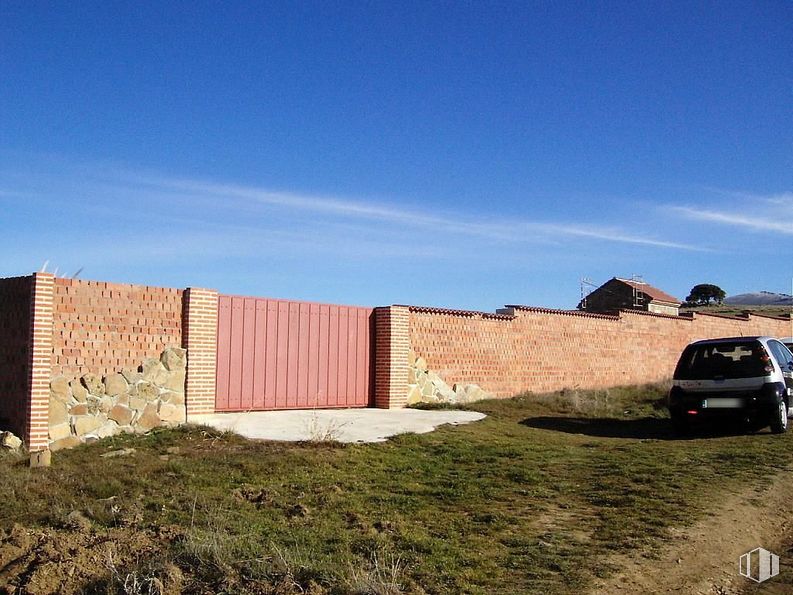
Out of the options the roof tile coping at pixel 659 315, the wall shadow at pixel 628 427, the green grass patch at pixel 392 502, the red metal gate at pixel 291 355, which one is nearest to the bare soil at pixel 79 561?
the green grass patch at pixel 392 502

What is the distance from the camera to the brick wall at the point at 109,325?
10.5 meters

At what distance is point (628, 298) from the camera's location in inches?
1625

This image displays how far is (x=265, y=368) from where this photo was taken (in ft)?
44.8

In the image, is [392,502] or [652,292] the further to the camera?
[652,292]

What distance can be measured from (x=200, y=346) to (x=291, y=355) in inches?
88.8

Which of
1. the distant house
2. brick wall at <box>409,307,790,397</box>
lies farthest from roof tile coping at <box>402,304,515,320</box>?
the distant house

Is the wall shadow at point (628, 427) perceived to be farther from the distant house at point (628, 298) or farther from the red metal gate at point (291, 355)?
the distant house at point (628, 298)

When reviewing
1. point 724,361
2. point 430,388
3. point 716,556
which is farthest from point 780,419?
point 430,388

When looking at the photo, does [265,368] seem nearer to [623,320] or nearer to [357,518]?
[357,518]

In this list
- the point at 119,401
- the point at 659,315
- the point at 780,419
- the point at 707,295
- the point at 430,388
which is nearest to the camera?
the point at 119,401

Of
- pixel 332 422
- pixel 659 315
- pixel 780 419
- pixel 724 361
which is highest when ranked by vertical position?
pixel 659 315

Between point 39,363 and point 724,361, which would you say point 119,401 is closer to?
point 39,363

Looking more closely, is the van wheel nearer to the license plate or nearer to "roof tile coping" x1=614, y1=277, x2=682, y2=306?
the license plate

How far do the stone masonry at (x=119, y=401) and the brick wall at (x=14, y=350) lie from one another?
17.4 inches
